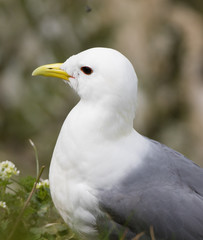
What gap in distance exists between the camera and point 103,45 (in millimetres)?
7988

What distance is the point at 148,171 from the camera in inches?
122

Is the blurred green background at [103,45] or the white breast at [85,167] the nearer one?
the white breast at [85,167]

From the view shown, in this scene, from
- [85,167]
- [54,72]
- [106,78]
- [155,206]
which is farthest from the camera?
[54,72]

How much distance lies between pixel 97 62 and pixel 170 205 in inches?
39.2

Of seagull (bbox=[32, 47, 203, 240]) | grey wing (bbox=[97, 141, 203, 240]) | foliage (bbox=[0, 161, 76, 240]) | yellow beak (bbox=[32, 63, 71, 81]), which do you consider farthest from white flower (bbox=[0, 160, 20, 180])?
grey wing (bbox=[97, 141, 203, 240])

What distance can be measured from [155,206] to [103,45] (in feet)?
17.4

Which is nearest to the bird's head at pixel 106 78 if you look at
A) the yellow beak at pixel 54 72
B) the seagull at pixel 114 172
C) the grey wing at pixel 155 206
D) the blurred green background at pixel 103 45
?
the seagull at pixel 114 172

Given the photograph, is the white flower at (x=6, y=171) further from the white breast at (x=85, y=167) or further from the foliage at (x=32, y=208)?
the white breast at (x=85, y=167)

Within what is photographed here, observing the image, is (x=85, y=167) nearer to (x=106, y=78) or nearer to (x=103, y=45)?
(x=106, y=78)

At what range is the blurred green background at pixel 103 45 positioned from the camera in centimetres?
779

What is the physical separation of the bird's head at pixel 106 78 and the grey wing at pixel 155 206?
472 mm

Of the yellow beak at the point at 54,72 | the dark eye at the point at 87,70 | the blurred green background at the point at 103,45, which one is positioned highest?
the dark eye at the point at 87,70

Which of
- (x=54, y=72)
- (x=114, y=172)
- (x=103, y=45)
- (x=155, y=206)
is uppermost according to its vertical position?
(x=54, y=72)

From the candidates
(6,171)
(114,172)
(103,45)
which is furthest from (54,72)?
(103,45)
